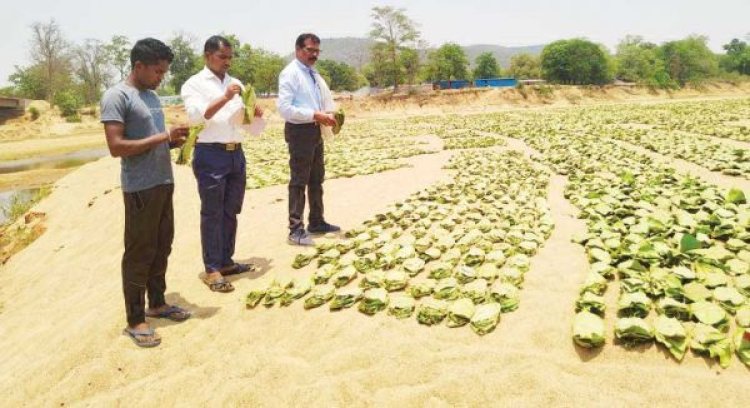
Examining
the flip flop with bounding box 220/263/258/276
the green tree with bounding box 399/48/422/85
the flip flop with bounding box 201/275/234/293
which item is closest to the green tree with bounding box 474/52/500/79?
the green tree with bounding box 399/48/422/85

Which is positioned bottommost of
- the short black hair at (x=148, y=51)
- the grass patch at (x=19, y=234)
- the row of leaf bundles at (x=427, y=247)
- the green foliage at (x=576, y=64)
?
the grass patch at (x=19, y=234)

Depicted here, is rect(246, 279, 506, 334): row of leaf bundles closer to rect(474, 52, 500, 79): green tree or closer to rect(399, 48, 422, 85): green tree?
rect(399, 48, 422, 85): green tree

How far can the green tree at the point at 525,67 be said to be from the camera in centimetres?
10093

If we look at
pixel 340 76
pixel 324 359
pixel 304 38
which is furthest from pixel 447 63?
pixel 324 359

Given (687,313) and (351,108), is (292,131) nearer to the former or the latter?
(687,313)

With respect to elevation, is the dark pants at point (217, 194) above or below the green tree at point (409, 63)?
below

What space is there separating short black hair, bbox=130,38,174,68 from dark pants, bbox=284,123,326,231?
1934mm

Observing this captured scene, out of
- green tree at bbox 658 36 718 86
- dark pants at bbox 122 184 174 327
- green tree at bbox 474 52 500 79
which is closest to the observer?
dark pants at bbox 122 184 174 327

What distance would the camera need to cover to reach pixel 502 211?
6312 mm

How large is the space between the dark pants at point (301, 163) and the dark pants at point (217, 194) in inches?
35.8

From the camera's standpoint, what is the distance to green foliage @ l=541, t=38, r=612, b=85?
69688 mm

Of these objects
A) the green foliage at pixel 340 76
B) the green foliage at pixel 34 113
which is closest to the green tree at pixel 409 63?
the green foliage at pixel 340 76

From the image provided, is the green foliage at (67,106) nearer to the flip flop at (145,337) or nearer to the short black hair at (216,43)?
the short black hair at (216,43)

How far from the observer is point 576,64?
6950 centimetres
